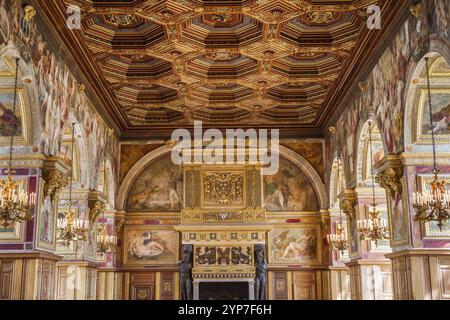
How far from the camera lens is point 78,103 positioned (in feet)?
52.0

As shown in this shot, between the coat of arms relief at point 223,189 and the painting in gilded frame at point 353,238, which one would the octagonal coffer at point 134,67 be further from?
the painting in gilded frame at point 353,238

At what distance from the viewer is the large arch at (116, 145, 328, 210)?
22.8 m

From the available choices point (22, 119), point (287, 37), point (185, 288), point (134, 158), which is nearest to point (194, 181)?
point (134, 158)

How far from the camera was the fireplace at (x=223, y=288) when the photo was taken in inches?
837

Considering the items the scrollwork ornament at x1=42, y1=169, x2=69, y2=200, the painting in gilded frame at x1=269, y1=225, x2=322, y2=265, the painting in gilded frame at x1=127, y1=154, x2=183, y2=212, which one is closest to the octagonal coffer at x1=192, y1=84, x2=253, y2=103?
the painting in gilded frame at x1=127, y1=154, x2=183, y2=212

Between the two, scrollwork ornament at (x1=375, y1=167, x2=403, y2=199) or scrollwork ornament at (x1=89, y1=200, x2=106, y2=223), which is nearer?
scrollwork ornament at (x1=375, y1=167, x2=403, y2=199)

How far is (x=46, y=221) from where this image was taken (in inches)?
490

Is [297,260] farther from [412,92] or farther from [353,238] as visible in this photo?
[412,92]

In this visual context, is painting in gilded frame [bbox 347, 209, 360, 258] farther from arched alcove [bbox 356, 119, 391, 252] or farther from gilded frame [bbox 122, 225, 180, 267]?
gilded frame [bbox 122, 225, 180, 267]

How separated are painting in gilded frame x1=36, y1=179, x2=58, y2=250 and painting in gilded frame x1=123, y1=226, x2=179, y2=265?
395 inches

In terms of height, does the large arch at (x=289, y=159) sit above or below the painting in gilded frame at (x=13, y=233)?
above

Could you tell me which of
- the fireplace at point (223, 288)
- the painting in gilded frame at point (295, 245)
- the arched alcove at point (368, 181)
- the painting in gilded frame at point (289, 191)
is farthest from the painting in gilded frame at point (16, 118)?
the painting in gilded frame at point (295, 245)

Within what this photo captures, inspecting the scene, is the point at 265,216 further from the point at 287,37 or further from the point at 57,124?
the point at 57,124

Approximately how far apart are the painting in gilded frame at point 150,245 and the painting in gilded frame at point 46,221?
10.0 meters
